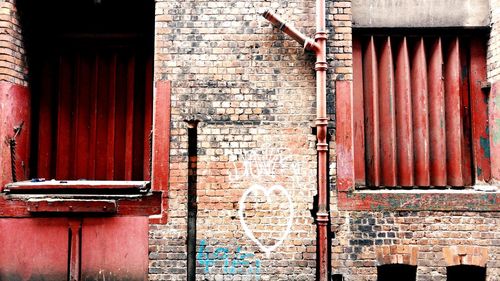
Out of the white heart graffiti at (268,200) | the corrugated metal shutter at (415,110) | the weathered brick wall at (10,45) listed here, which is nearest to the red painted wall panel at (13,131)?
the weathered brick wall at (10,45)

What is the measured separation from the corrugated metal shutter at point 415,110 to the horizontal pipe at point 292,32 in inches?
29.0

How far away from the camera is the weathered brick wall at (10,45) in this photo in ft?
17.5

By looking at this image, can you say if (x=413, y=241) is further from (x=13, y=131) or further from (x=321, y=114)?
(x=13, y=131)

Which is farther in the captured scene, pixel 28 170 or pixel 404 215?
pixel 28 170

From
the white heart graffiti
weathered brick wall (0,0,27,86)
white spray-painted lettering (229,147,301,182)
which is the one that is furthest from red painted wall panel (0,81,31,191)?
the white heart graffiti

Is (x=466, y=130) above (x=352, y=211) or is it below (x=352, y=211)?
above

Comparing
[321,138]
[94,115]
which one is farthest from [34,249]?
[321,138]

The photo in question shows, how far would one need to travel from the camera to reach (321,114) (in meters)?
5.20

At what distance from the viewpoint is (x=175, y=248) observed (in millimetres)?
5188

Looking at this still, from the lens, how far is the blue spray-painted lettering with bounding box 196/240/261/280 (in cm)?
513

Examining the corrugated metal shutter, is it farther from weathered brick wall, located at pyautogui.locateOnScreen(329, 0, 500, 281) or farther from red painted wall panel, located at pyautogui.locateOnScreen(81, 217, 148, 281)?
red painted wall panel, located at pyautogui.locateOnScreen(81, 217, 148, 281)

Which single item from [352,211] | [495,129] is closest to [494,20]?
[495,129]

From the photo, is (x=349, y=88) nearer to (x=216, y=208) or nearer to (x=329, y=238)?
(x=329, y=238)

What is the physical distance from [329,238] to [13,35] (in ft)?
15.1
